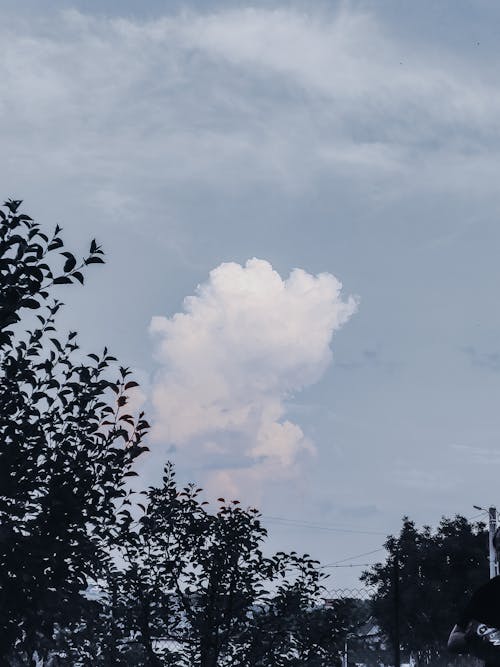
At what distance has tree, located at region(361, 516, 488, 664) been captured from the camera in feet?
238

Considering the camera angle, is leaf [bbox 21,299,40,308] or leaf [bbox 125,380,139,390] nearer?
leaf [bbox 21,299,40,308]

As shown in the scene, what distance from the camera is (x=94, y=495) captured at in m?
10.6

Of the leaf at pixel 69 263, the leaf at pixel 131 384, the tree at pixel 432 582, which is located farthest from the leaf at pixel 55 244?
the tree at pixel 432 582

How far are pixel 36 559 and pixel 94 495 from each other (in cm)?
113

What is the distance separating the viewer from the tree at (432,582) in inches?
2862

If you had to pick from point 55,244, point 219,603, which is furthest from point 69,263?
point 219,603

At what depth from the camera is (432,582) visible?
74125 millimetres

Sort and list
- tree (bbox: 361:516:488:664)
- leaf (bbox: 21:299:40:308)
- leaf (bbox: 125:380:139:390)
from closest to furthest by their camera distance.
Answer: leaf (bbox: 21:299:40:308), leaf (bbox: 125:380:139:390), tree (bbox: 361:516:488:664)

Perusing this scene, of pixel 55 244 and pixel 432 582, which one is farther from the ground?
pixel 432 582

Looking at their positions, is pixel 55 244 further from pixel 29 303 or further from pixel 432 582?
pixel 432 582

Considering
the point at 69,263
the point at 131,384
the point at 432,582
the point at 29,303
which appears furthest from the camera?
the point at 432,582

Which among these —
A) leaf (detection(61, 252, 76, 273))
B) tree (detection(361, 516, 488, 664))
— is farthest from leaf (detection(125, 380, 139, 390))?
tree (detection(361, 516, 488, 664))

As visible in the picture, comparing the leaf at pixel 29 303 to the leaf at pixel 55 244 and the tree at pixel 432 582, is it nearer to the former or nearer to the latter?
the leaf at pixel 55 244

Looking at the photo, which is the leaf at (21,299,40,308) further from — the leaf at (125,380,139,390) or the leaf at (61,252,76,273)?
the leaf at (125,380,139,390)
